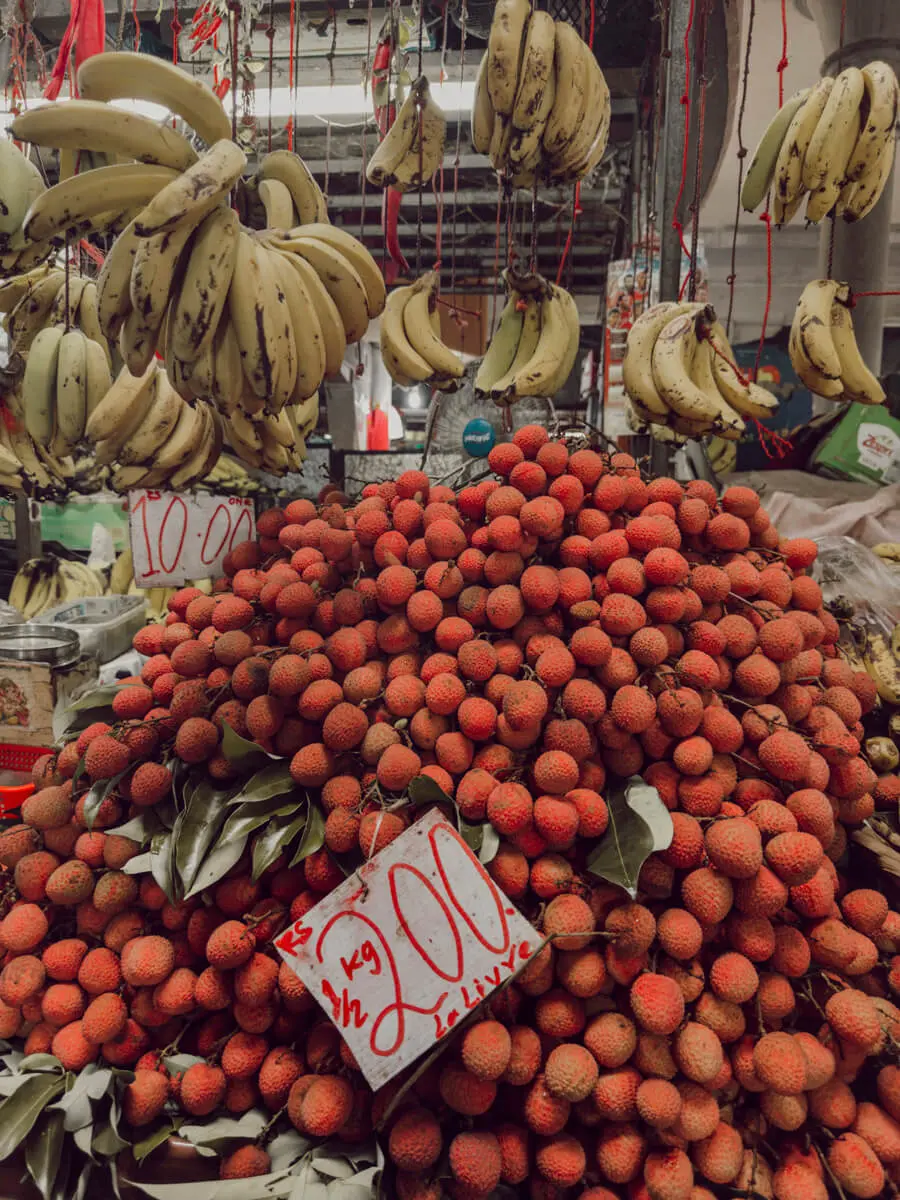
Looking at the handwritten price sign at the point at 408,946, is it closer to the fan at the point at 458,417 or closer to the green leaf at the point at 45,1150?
the green leaf at the point at 45,1150

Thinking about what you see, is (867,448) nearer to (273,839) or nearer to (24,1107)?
(273,839)

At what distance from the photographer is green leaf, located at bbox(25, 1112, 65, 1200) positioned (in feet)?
3.01

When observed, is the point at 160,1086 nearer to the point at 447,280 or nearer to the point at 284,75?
the point at 284,75

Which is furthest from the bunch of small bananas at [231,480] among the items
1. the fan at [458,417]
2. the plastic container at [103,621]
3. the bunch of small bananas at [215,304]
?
the bunch of small bananas at [215,304]

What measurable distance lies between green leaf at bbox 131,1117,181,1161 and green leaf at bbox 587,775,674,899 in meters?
0.67

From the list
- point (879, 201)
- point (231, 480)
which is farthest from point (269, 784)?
point (879, 201)

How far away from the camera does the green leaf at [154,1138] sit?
3.07 ft

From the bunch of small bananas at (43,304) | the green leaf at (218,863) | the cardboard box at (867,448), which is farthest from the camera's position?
the cardboard box at (867,448)

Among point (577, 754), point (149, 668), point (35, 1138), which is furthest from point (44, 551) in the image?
point (577, 754)

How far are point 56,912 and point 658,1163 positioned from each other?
0.92 metres

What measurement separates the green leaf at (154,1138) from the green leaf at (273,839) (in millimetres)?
340

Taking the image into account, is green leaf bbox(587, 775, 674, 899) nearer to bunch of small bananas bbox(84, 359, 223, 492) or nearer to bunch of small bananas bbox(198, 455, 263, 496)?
bunch of small bananas bbox(84, 359, 223, 492)

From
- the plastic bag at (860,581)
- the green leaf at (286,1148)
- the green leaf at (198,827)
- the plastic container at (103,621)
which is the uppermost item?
the plastic bag at (860,581)

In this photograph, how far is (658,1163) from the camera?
0.86 metres
